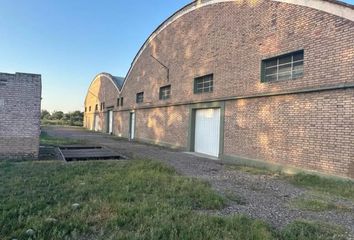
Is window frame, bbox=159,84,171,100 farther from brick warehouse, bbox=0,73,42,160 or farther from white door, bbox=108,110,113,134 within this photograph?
white door, bbox=108,110,113,134

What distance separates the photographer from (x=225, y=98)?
11.9 metres

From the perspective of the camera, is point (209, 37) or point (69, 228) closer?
point (69, 228)

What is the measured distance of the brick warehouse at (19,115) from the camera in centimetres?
943

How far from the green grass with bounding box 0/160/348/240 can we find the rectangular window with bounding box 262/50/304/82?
5121 millimetres

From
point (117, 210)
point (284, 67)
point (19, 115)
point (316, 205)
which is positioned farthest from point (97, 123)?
point (316, 205)

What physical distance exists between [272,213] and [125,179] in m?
3.45

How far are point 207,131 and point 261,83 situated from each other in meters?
4.11

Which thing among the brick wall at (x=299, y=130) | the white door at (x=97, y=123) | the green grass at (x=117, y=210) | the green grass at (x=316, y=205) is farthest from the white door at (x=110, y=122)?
the green grass at (x=316, y=205)

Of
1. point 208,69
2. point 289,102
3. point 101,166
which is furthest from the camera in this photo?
point 208,69

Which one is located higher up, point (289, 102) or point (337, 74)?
point (337, 74)

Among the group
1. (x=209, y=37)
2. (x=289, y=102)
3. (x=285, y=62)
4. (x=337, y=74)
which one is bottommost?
(x=289, y=102)

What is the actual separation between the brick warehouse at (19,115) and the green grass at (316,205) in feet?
28.1

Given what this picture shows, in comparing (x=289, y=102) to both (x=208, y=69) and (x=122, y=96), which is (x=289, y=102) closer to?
(x=208, y=69)

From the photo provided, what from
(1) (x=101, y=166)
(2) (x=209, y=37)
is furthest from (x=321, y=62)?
(1) (x=101, y=166)
